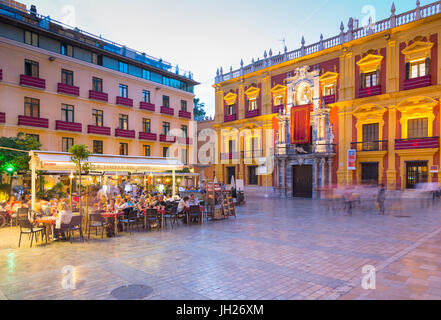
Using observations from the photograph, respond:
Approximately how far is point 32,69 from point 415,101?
2937 centimetres

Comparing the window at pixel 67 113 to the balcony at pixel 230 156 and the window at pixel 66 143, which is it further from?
the balcony at pixel 230 156

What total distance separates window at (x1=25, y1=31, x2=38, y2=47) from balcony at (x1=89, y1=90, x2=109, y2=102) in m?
5.32

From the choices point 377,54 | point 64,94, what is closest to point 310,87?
point 377,54

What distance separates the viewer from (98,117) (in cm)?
2681

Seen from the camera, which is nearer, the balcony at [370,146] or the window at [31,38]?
the window at [31,38]

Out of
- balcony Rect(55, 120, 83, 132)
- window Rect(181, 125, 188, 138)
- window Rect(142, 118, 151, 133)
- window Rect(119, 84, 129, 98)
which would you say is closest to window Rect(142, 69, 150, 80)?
window Rect(119, 84, 129, 98)

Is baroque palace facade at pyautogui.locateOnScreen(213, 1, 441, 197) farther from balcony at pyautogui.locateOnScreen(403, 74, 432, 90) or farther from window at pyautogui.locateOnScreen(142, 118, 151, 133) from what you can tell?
window at pyautogui.locateOnScreen(142, 118, 151, 133)

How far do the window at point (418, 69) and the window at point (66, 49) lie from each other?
2769 centimetres

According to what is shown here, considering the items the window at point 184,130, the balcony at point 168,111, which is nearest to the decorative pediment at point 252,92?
the window at point 184,130

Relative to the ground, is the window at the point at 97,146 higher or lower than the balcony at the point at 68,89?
lower

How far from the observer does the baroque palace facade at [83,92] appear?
70.7 feet

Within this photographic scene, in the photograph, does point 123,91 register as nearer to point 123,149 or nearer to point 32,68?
point 123,149
